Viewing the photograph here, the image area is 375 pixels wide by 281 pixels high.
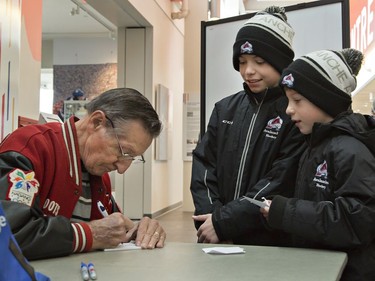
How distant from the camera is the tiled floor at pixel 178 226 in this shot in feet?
17.2

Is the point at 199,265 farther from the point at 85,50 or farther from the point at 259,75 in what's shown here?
the point at 85,50

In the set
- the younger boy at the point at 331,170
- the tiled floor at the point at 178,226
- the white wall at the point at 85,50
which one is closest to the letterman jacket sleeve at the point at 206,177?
the younger boy at the point at 331,170

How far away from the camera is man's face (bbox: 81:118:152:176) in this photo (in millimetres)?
1534

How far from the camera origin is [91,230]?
139cm

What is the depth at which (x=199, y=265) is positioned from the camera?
1215mm

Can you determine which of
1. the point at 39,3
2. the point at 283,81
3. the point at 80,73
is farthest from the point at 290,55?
the point at 80,73

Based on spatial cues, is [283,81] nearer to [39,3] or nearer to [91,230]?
[91,230]

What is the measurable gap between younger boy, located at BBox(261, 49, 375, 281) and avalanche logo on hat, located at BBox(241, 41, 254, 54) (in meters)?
0.21

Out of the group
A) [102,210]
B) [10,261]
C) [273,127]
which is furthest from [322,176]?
[10,261]

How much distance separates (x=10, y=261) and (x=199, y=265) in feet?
2.02

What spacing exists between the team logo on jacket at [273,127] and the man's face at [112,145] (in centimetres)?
49

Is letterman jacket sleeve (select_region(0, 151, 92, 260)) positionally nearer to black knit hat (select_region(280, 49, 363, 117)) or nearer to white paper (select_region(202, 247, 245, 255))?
white paper (select_region(202, 247, 245, 255))

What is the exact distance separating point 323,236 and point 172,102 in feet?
22.9

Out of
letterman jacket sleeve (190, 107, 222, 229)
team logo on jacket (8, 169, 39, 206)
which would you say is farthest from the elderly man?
letterman jacket sleeve (190, 107, 222, 229)
